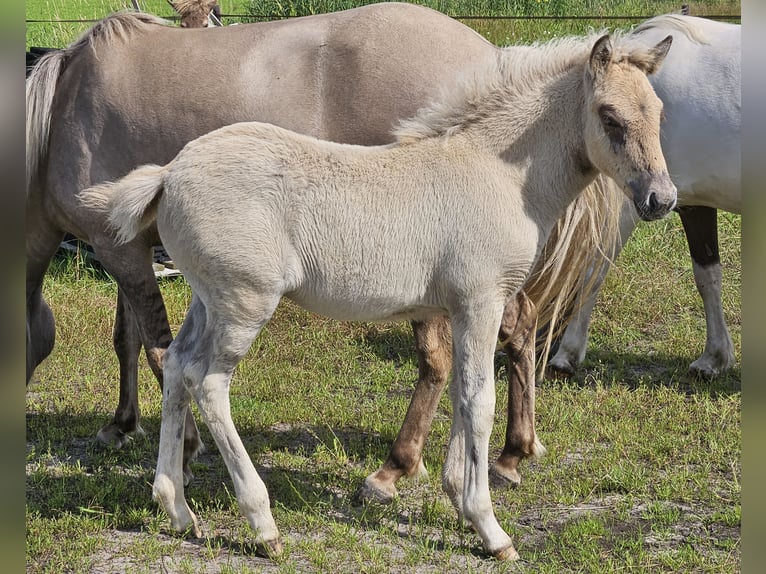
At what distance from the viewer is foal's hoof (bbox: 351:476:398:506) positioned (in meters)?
4.02

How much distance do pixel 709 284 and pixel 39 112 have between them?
410 cm

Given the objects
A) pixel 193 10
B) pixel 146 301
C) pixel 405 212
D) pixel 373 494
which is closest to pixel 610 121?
pixel 405 212

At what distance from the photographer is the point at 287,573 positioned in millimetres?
3281

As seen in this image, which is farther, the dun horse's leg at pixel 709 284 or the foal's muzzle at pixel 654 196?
the dun horse's leg at pixel 709 284

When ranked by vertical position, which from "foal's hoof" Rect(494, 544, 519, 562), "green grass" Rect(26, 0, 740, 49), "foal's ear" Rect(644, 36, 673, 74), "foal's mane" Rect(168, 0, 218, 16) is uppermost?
"foal's mane" Rect(168, 0, 218, 16)

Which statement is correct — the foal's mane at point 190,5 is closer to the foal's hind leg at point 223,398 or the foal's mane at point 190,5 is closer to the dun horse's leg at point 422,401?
the dun horse's leg at point 422,401

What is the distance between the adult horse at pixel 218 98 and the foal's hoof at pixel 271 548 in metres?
0.77

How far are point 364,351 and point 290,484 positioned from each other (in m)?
2.17

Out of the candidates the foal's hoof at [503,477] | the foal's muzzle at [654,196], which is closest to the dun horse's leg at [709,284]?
the foal's hoof at [503,477]

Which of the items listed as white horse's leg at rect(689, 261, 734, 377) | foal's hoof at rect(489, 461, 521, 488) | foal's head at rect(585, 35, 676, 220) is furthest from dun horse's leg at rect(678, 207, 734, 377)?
foal's head at rect(585, 35, 676, 220)

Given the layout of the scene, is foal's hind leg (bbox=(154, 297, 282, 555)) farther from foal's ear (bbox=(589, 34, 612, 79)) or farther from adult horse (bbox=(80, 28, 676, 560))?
foal's ear (bbox=(589, 34, 612, 79))

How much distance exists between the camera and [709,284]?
5.73 meters

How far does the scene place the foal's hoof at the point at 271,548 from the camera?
3.44 m

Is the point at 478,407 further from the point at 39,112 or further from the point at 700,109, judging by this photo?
the point at 700,109
